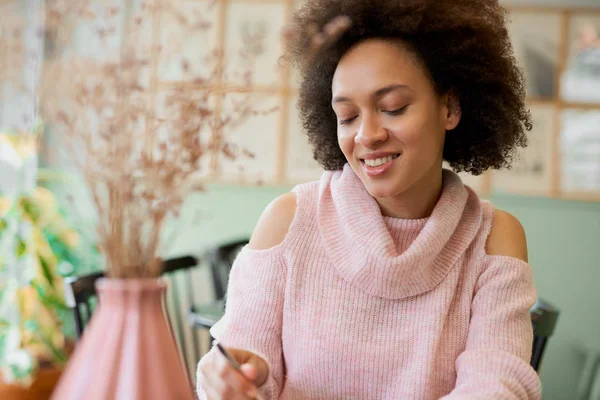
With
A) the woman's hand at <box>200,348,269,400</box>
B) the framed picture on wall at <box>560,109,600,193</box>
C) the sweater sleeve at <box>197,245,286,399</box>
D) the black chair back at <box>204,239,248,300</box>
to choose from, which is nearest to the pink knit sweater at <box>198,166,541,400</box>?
the sweater sleeve at <box>197,245,286,399</box>

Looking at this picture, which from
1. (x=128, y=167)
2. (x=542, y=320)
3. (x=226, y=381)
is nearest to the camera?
(x=128, y=167)

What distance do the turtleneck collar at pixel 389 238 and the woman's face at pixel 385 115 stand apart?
0.08 meters

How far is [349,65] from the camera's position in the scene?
3.91ft

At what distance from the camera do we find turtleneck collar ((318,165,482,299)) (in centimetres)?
120

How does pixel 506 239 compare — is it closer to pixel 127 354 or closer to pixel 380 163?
pixel 380 163

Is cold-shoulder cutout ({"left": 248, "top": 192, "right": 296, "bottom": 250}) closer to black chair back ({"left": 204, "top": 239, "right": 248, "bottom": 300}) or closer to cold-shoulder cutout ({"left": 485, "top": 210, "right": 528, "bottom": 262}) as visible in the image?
cold-shoulder cutout ({"left": 485, "top": 210, "right": 528, "bottom": 262})

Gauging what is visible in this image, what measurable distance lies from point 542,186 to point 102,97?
267cm

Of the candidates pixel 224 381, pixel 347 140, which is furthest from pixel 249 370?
pixel 347 140

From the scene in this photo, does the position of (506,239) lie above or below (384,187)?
below

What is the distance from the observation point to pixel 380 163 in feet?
3.81

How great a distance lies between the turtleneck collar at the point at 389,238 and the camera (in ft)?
3.93

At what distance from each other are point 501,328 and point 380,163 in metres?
0.35

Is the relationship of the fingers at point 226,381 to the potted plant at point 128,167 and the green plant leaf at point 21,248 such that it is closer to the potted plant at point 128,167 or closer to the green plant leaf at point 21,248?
the potted plant at point 128,167

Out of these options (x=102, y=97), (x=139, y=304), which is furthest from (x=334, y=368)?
(x=102, y=97)
